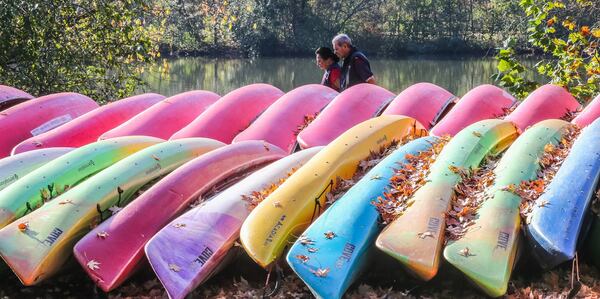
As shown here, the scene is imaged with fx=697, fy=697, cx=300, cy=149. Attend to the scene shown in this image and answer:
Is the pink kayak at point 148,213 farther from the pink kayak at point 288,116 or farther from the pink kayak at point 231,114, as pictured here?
the pink kayak at point 231,114

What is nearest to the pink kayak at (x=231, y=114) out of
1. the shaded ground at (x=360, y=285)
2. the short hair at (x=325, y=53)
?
the short hair at (x=325, y=53)

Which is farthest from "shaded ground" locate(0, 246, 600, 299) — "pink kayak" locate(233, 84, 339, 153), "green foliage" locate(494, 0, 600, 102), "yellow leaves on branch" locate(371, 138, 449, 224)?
"green foliage" locate(494, 0, 600, 102)

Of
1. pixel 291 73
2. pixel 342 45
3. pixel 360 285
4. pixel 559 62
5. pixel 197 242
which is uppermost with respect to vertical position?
pixel 342 45

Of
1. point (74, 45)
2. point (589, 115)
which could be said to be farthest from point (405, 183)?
point (74, 45)

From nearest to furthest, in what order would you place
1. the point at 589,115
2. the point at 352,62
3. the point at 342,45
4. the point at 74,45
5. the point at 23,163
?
the point at 23,163
the point at 589,115
the point at 342,45
the point at 352,62
the point at 74,45

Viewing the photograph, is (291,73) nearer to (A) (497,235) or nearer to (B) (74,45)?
(B) (74,45)

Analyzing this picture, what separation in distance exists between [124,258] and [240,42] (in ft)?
82.6

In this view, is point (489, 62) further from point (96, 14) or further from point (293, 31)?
point (96, 14)

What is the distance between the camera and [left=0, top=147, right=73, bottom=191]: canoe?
4.30 m

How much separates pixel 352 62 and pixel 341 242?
2908 mm

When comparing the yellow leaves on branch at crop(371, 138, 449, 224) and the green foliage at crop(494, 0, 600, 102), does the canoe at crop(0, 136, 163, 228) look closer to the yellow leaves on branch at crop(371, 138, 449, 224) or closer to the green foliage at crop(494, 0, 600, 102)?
the yellow leaves on branch at crop(371, 138, 449, 224)

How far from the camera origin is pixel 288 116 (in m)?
5.16

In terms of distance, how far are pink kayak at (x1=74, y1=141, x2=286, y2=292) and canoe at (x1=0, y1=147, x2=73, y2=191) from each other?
1.06 metres

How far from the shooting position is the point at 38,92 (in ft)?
26.0
